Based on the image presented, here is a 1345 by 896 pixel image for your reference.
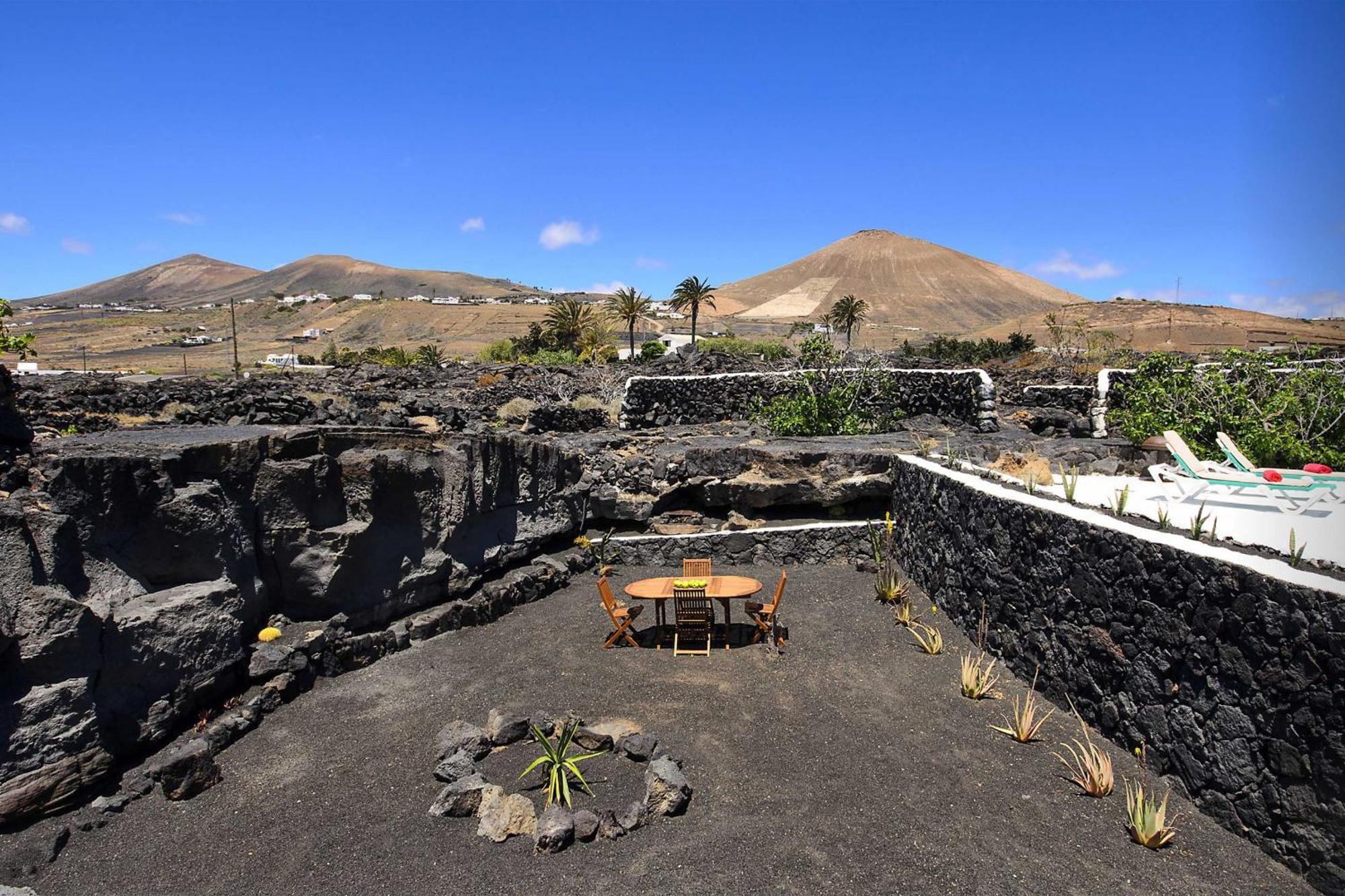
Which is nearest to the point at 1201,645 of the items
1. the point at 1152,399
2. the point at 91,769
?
the point at 91,769

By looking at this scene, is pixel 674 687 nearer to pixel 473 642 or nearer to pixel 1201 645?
pixel 473 642

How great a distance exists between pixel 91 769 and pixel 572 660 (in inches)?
154

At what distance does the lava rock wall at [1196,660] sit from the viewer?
429cm

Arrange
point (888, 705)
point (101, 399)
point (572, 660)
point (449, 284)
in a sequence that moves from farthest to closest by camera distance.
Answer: point (449, 284)
point (101, 399)
point (572, 660)
point (888, 705)

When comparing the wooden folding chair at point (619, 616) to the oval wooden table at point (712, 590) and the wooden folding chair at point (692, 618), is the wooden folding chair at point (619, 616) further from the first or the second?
the wooden folding chair at point (692, 618)

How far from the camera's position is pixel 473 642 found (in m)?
8.37

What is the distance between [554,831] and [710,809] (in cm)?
107

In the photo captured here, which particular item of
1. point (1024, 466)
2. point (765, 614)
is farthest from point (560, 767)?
point (1024, 466)

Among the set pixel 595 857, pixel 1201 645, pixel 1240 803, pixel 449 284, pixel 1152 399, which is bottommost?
pixel 595 857

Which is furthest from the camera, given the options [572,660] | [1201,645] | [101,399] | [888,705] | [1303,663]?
[101,399]

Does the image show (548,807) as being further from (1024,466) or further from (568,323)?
(568,323)

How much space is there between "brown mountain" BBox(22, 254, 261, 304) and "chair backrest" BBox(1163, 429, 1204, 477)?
16098 centimetres

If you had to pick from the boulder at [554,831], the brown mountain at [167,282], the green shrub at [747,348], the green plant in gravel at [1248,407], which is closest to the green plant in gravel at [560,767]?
the boulder at [554,831]

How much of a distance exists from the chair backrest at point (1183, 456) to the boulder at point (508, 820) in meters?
8.61
